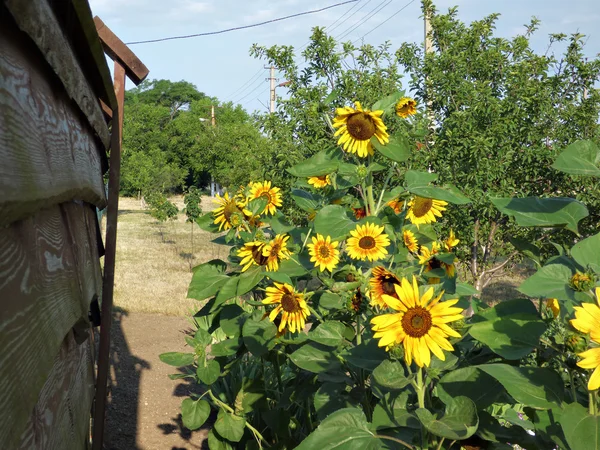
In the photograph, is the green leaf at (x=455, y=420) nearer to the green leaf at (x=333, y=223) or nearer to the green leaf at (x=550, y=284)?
the green leaf at (x=550, y=284)

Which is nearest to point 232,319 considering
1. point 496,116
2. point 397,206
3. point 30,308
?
point 397,206

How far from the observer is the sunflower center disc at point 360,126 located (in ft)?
7.35

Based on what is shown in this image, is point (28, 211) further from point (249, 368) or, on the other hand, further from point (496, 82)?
point (496, 82)

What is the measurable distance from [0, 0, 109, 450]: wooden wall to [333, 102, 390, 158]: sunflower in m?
0.95

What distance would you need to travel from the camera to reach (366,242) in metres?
2.12

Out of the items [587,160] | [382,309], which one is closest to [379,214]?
[382,309]

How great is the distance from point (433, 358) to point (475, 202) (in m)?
4.54

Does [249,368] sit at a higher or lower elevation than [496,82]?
lower

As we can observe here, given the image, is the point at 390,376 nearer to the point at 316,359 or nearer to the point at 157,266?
the point at 316,359

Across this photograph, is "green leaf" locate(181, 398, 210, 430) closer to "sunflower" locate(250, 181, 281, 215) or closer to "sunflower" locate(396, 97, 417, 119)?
"sunflower" locate(250, 181, 281, 215)

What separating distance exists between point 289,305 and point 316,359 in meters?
0.19

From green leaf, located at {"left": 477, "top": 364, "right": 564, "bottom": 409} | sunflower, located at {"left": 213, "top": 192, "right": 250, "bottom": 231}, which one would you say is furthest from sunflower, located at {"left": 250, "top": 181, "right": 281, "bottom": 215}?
green leaf, located at {"left": 477, "top": 364, "right": 564, "bottom": 409}

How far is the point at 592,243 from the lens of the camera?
133 centimetres

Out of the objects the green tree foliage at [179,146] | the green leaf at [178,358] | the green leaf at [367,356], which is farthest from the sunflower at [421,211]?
the green tree foliage at [179,146]
